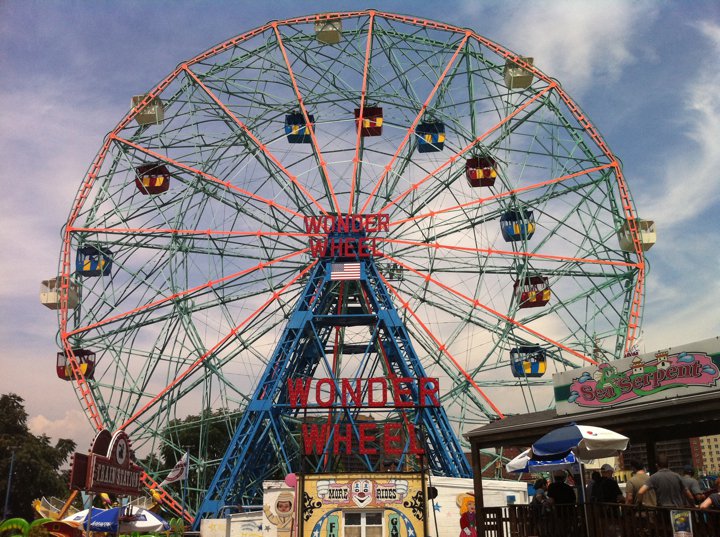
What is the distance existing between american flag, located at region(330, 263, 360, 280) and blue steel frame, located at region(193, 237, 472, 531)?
0.25 m

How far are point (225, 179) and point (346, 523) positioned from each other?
17745 mm

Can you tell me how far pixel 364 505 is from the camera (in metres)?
20.0

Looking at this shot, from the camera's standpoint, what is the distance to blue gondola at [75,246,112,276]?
106ft

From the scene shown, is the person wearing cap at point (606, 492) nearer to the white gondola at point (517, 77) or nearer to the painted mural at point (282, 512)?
the painted mural at point (282, 512)

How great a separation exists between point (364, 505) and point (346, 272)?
12787 mm

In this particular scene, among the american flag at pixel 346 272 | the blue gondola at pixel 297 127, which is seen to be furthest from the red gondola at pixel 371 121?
the american flag at pixel 346 272

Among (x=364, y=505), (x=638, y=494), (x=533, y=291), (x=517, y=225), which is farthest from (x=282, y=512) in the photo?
(x=638, y=494)

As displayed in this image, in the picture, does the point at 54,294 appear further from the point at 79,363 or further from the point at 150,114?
the point at 150,114

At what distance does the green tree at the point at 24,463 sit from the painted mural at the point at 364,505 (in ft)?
137

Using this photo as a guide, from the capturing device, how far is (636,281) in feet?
102

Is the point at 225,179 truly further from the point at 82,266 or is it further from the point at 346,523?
the point at 346,523

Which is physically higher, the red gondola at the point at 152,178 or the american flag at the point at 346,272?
the red gondola at the point at 152,178

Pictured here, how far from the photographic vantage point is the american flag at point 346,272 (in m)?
31.1

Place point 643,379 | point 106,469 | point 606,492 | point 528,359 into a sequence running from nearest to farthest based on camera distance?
point 606,492 → point 643,379 → point 106,469 → point 528,359
